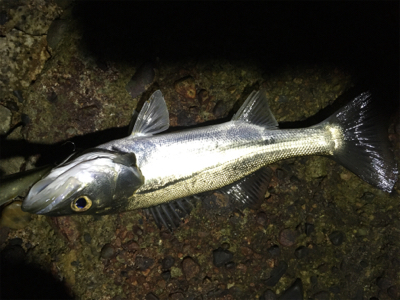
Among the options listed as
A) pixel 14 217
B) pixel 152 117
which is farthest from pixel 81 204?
pixel 14 217

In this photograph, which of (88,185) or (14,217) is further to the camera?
(14,217)

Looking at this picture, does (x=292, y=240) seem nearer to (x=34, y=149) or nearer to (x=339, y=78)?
(x=339, y=78)

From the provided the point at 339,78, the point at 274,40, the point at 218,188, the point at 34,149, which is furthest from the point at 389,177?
the point at 34,149

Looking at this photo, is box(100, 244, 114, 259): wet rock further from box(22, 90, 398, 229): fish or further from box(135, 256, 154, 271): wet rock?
box(22, 90, 398, 229): fish

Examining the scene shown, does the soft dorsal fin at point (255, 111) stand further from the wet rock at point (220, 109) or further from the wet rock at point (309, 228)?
the wet rock at point (309, 228)

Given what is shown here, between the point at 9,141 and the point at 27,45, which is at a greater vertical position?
the point at 27,45

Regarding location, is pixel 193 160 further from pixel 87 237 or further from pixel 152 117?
pixel 87 237

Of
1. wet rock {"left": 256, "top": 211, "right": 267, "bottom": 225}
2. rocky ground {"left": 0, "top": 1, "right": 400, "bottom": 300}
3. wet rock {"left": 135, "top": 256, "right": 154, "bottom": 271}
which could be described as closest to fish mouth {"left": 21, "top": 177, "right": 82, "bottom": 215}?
rocky ground {"left": 0, "top": 1, "right": 400, "bottom": 300}

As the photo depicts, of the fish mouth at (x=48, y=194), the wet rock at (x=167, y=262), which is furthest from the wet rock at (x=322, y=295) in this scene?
the fish mouth at (x=48, y=194)
